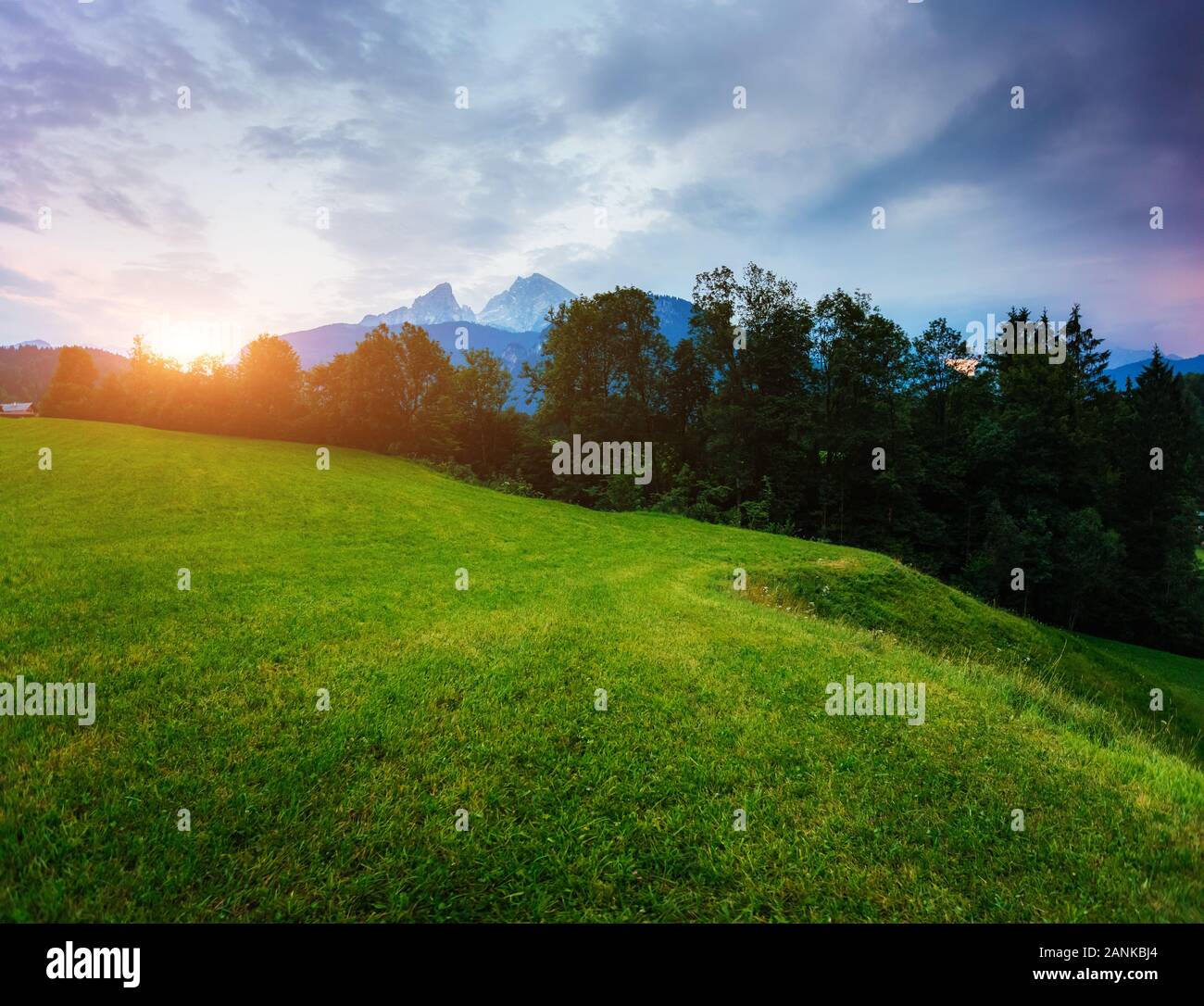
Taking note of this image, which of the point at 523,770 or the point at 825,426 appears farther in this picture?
the point at 825,426

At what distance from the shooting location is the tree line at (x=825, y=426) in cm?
4053

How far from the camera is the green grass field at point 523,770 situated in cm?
384

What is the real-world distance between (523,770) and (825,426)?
4029 centimetres

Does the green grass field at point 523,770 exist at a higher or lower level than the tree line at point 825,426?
lower

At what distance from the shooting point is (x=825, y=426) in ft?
131

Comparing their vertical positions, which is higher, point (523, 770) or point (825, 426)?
point (825, 426)

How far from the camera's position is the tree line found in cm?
4053

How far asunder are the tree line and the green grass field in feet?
91.5

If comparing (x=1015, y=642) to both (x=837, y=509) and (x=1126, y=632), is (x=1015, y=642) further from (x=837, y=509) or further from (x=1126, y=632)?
(x=1126, y=632)

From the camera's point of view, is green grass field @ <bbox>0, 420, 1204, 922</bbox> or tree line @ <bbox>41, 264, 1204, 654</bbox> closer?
green grass field @ <bbox>0, 420, 1204, 922</bbox>

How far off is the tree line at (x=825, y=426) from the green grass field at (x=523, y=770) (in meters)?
27.9

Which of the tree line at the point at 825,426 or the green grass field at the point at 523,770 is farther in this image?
the tree line at the point at 825,426
